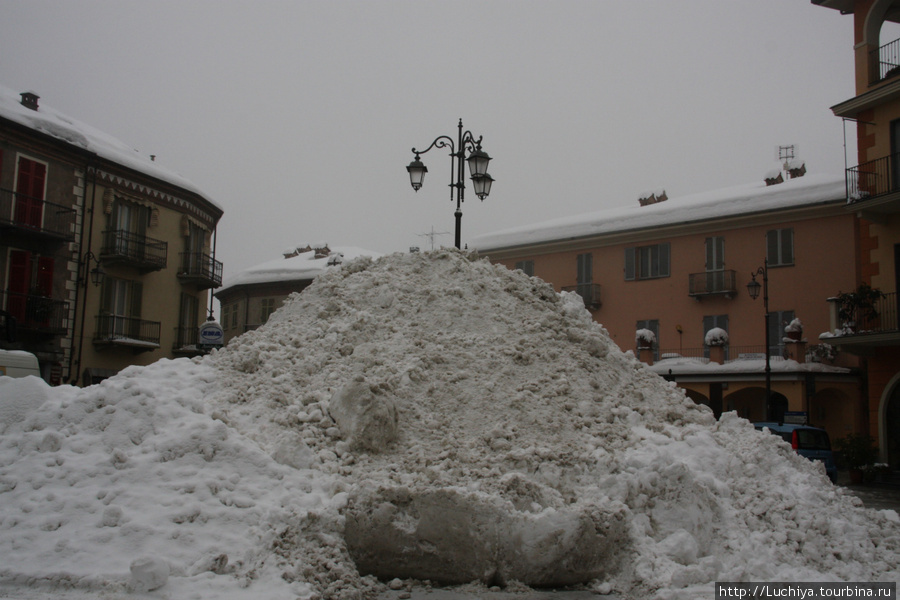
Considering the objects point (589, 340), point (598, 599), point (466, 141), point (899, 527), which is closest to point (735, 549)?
point (598, 599)

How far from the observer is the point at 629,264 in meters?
24.8

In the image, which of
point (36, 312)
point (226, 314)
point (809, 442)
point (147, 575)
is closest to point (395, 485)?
point (147, 575)

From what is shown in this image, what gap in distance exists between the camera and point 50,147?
19.5 meters

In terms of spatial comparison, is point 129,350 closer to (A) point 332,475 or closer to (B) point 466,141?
(B) point 466,141

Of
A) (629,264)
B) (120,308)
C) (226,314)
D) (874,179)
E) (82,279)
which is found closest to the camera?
(874,179)

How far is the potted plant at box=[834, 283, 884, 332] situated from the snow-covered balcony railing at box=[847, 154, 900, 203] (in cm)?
216

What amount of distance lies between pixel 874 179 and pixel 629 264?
899cm

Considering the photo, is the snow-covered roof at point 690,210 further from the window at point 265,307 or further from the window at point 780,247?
the window at point 265,307

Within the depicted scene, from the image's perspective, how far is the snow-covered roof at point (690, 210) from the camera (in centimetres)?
Answer: 2097

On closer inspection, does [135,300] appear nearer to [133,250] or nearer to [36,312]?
[133,250]

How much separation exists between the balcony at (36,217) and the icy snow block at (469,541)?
16544mm

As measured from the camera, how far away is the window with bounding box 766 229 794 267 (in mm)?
21109

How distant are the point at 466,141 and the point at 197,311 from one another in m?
16.7

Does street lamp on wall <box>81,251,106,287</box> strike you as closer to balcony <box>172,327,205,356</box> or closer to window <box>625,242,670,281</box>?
balcony <box>172,327,205,356</box>
